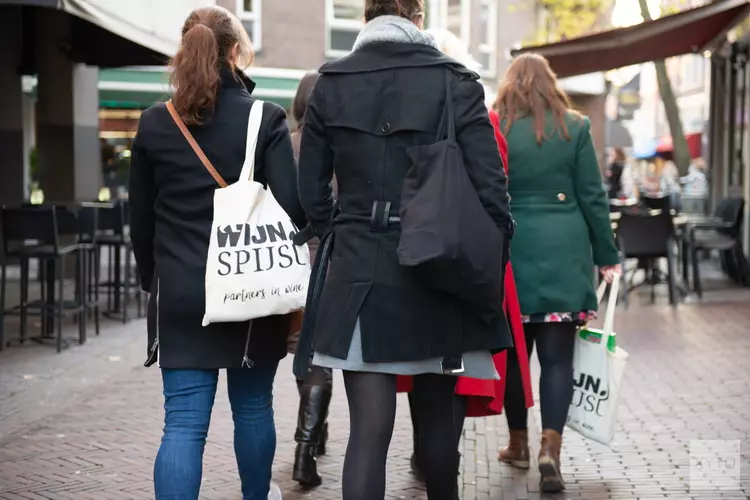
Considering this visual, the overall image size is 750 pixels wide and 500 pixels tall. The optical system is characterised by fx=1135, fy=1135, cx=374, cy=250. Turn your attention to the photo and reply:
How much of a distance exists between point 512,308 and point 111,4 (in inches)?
204

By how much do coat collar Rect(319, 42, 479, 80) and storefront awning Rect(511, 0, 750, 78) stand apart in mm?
7679

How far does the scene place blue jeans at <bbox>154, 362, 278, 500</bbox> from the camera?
3600 mm

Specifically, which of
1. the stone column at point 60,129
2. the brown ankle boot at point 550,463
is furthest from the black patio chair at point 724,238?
the brown ankle boot at point 550,463

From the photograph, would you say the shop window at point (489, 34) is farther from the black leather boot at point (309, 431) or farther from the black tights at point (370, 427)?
the black tights at point (370, 427)

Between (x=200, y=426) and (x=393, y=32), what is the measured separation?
1.40 metres

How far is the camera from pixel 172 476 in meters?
3.59

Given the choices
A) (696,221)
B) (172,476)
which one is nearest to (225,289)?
(172,476)

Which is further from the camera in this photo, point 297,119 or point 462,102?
point 297,119

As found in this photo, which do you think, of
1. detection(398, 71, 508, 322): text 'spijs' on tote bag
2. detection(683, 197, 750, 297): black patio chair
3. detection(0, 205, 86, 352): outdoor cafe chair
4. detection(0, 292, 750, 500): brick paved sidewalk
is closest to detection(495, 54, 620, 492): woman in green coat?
detection(0, 292, 750, 500): brick paved sidewalk

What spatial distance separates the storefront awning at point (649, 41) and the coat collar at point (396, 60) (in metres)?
7.68

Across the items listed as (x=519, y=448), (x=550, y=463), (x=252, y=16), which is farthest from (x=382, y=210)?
(x=252, y=16)

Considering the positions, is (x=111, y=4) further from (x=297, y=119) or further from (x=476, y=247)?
(x=476, y=247)

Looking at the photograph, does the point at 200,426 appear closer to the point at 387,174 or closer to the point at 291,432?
the point at 387,174

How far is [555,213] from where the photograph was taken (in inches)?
192
